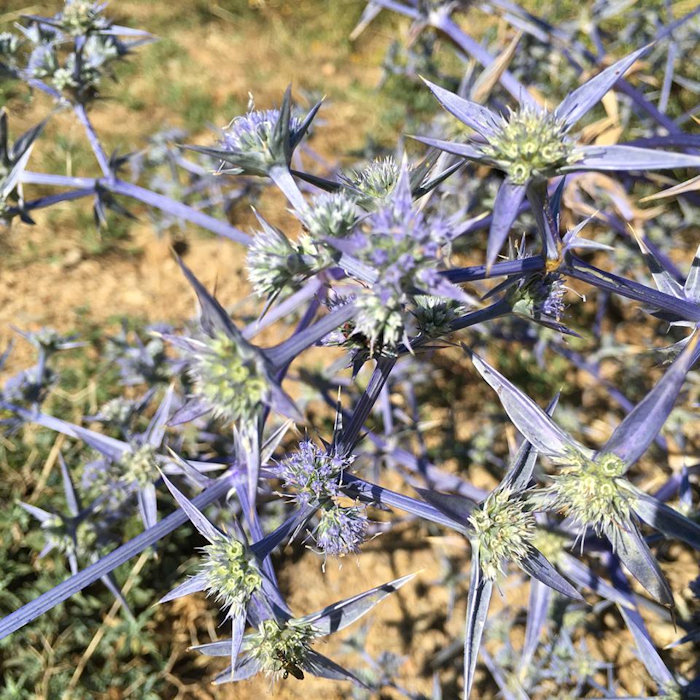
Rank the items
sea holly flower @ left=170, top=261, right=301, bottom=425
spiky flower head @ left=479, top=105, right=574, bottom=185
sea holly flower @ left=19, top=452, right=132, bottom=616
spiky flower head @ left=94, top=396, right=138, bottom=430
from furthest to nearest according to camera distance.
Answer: spiky flower head @ left=94, top=396, right=138, bottom=430 < sea holly flower @ left=19, top=452, right=132, bottom=616 < spiky flower head @ left=479, top=105, right=574, bottom=185 < sea holly flower @ left=170, top=261, right=301, bottom=425

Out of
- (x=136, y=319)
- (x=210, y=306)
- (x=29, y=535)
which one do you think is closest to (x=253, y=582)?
(x=210, y=306)

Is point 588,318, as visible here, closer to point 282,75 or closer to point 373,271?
point 373,271

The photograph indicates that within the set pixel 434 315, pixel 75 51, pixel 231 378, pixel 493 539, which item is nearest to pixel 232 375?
pixel 231 378

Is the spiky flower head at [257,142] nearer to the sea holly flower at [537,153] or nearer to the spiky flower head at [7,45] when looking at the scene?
the sea holly flower at [537,153]

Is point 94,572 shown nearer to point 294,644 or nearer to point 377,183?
point 294,644

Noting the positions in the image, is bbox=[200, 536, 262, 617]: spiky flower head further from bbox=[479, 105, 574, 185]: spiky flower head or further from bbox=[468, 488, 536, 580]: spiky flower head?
bbox=[479, 105, 574, 185]: spiky flower head

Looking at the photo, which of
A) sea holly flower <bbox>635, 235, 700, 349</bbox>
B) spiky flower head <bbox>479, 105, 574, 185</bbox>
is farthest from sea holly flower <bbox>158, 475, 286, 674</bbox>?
sea holly flower <bbox>635, 235, 700, 349</bbox>
